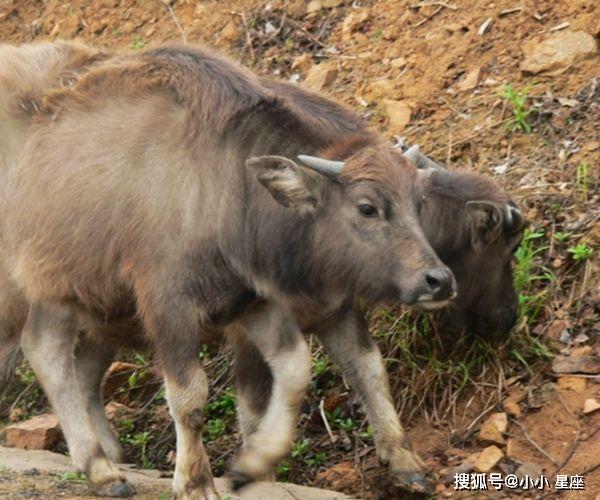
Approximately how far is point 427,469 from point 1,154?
3040 mm

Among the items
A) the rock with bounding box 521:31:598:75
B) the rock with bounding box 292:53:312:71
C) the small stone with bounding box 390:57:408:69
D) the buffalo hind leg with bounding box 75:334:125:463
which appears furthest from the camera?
the rock with bounding box 292:53:312:71

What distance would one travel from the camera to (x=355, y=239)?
7.27m

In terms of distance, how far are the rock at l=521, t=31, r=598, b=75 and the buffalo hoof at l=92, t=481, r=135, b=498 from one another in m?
4.45

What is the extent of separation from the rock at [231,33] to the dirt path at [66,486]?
507 cm

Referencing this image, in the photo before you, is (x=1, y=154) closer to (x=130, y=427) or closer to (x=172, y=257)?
(x=172, y=257)

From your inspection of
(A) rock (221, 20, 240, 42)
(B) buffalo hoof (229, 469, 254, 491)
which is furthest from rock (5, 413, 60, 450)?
(A) rock (221, 20, 240, 42)

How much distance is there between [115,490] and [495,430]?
A: 7.46ft

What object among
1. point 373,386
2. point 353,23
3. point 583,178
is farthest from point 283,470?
point 353,23

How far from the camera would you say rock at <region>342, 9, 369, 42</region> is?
37.3 ft

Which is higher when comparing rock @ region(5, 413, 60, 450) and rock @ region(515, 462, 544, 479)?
rock @ region(5, 413, 60, 450)

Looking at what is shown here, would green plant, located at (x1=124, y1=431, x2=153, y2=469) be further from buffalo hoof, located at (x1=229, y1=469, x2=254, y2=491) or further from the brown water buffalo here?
buffalo hoof, located at (x1=229, y1=469, x2=254, y2=491)

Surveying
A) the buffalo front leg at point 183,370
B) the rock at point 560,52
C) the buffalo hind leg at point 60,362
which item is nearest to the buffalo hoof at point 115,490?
the buffalo front leg at point 183,370

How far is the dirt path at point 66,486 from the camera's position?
718 centimetres

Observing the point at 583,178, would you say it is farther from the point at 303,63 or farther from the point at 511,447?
the point at 303,63
